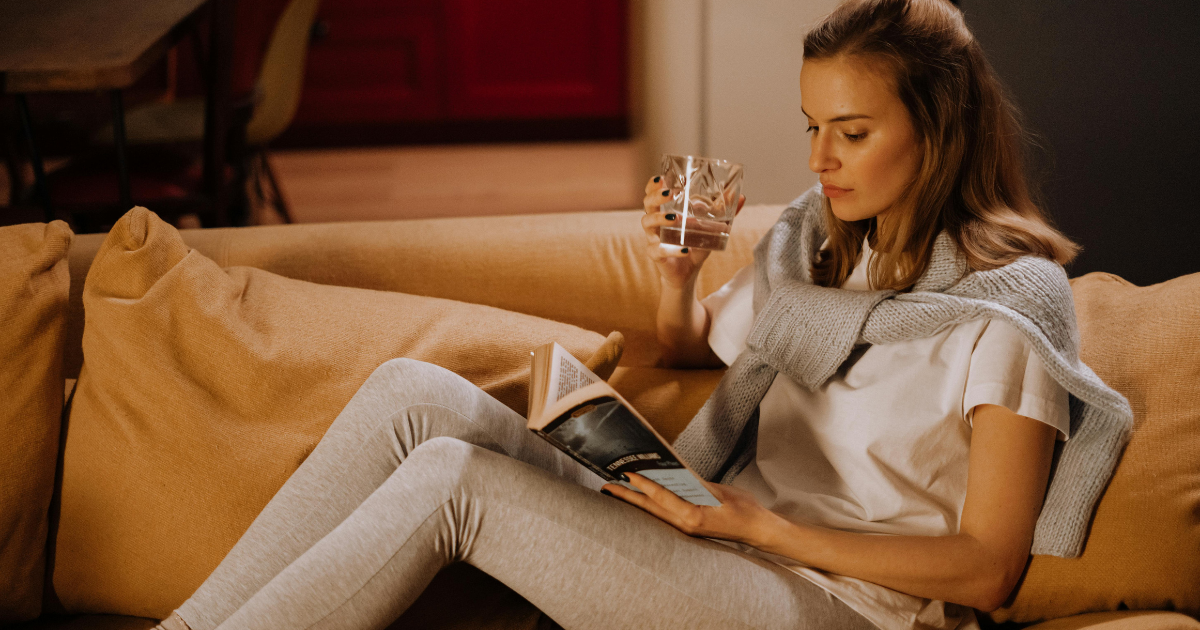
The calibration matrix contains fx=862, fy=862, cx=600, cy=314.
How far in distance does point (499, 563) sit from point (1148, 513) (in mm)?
772

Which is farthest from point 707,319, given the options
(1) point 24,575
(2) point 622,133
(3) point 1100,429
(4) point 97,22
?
(2) point 622,133

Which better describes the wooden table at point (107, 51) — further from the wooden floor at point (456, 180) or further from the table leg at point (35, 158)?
the wooden floor at point (456, 180)

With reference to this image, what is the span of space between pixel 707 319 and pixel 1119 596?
67 cm

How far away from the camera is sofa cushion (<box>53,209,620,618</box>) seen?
1.16 metres

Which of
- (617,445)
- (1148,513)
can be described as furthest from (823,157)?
(1148,513)

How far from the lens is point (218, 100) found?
206cm

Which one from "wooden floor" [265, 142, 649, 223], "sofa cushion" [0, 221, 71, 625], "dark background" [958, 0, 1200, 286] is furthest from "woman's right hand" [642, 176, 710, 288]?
"wooden floor" [265, 142, 649, 223]

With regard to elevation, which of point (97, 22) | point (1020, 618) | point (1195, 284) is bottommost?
point (1020, 618)

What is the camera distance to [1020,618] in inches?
43.3

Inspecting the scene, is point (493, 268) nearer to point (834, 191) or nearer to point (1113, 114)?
point (834, 191)

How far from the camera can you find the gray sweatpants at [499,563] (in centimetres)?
92

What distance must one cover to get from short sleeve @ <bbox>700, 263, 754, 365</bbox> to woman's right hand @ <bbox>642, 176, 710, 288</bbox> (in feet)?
0.35

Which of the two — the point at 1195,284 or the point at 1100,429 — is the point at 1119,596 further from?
the point at 1195,284

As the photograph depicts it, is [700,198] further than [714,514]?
Yes
